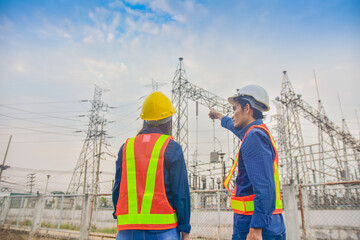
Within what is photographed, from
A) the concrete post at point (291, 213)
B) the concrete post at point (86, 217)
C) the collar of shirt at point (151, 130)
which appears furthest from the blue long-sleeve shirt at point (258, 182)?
the concrete post at point (86, 217)

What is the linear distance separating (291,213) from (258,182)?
13.2 ft

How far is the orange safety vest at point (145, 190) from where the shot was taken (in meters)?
1.56

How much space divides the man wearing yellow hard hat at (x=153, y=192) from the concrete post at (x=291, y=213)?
4.09 metres

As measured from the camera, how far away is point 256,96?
2148 mm

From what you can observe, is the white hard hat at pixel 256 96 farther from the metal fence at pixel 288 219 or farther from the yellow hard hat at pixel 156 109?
the metal fence at pixel 288 219

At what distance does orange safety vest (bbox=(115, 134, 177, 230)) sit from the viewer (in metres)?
1.56

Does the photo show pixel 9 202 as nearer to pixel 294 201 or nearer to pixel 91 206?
pixel 91 206

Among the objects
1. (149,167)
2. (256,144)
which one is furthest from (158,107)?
(256,144)

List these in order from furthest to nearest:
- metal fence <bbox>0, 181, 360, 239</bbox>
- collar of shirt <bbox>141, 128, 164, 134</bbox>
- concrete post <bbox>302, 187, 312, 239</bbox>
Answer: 1. metal fence <bbox>0, 181, 360, 239</bbox>
2. concrete post <bbox>302, 187, 312, 239</bbox>
3. collar of shirt <bbox>141, 128, 164, 134</bbox>

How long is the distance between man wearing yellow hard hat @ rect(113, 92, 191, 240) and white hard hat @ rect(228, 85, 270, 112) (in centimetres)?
83

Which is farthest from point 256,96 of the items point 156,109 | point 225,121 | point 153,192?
point 153,192

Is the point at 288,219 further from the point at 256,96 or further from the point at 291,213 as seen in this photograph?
the point at 256,96

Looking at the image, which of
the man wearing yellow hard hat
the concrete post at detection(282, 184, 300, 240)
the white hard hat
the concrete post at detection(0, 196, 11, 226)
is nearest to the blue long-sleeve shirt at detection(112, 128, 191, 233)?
the man wearing yellow hard hat

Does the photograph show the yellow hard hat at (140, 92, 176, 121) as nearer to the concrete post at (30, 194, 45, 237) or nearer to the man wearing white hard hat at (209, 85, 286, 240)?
the man wearing white hard hat at (209, 85, 286, 240)
